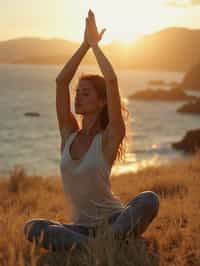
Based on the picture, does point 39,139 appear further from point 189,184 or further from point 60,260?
point 60,260

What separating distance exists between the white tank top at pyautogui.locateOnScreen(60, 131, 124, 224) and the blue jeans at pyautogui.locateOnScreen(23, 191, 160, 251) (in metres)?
0.08

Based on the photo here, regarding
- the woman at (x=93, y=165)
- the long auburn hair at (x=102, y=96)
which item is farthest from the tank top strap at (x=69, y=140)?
the long auburn hair at (x=102, y=96)

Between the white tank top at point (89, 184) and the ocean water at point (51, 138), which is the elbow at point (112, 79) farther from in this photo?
the ocean water at point (51, 138)

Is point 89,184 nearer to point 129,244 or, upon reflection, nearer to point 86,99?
point 129,244

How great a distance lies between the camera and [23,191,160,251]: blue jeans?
13.9 ft

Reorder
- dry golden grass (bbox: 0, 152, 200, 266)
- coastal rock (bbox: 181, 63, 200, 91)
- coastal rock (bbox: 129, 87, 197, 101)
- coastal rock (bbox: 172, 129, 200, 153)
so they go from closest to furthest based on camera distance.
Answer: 1. dry golden grass (bbox: 0, 152, 200, 266)
2. coastal rock (bbox: 172, 129, 200, 153)
3. coastal rock (bbox: 129, 87, 197, 101)
4. coastal rock (bbox: 181, 63, 200, 91)

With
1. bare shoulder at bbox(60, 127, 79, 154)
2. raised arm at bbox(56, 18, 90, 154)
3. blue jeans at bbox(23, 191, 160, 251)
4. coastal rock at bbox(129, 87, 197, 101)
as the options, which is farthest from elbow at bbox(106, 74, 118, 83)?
coastal rock at bbox(129, 87, 197, 101)

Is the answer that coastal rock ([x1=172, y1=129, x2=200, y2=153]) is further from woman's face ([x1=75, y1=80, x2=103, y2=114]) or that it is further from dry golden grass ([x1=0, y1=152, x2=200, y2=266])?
woman's face ([x1=75, y1=80, x2=103, y2=114])

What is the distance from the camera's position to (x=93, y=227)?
4332 millimetres

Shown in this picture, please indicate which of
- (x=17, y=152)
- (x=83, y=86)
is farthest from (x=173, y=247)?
(x=17, y=152)

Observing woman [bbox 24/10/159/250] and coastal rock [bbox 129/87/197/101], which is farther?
coastal rock [bbox 129/87/197/101]

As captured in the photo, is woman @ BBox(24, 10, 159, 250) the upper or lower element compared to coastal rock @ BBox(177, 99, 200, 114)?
upper

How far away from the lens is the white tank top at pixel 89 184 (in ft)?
13.5

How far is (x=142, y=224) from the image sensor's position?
174 inches
